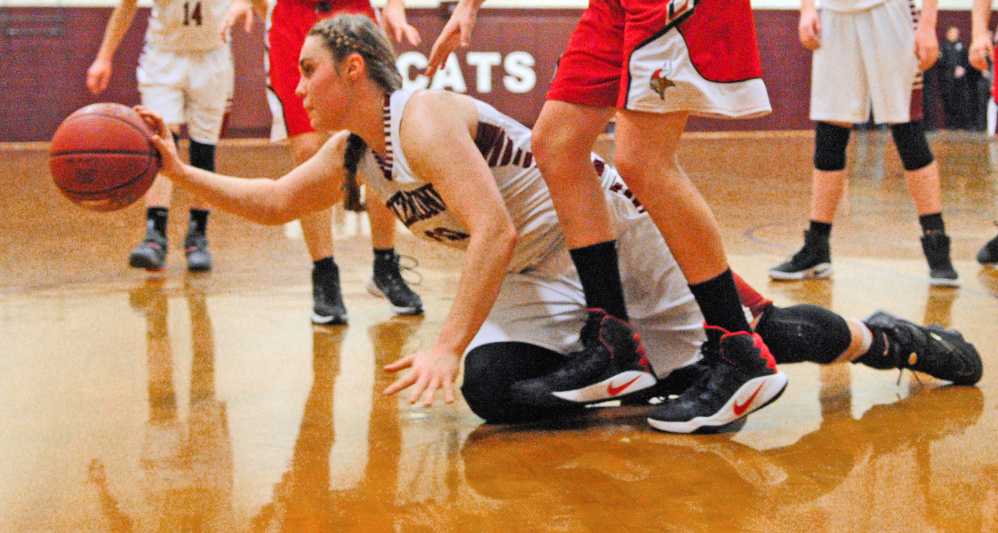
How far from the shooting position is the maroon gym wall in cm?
1008

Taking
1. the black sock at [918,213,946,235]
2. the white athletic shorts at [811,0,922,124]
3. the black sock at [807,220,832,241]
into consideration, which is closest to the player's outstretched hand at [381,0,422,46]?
the white athletic shorts at [811,0,922,124]

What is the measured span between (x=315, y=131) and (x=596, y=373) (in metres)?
1.49

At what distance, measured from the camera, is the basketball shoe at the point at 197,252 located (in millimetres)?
3980

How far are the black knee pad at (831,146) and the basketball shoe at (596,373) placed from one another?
186 centimetres

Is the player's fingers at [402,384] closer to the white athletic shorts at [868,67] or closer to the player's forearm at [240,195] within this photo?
the player's forearm at [240,195]

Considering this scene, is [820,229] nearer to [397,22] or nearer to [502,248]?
[397,22]

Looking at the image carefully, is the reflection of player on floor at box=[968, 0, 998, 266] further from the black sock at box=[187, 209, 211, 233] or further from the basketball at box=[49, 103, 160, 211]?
the black sock at box=[187, 209, 211, 233]

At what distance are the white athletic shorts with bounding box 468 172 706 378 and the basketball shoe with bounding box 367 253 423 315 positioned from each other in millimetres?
978

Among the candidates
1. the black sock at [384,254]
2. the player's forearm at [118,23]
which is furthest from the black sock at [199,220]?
the black sock at [384,254]

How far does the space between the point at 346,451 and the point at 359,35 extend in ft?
2.72

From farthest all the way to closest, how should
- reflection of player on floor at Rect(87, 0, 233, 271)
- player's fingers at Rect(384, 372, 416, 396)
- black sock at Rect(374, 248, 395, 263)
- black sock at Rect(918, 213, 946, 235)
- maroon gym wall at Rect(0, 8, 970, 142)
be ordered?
1. maroon gym wall at Rect(0, 8, 970, 142)
2. reflection of player on floor at Rect(87, 0, 233, 271)
3. black sock at Rect(918, 213, 946, 235)
4. black sock at Rect(374, 248, 395, 263)
5. player's fingers at Rect(384, 372, 416, 396)

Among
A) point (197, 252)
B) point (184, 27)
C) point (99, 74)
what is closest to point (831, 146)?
point (197, 252)

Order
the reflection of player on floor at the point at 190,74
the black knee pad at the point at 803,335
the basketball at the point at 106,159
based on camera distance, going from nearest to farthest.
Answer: the black knee pad at the point at 803,335
the basketball at the point at 106,159
the reflection of player on floor at the point at 190,74

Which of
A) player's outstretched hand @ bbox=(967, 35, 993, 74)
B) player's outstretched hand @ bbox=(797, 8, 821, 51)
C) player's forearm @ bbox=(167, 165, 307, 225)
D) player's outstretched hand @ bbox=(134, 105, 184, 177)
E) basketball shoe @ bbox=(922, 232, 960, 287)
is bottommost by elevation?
basketball shoe @ bbox=(922, 232, 960, 287)
